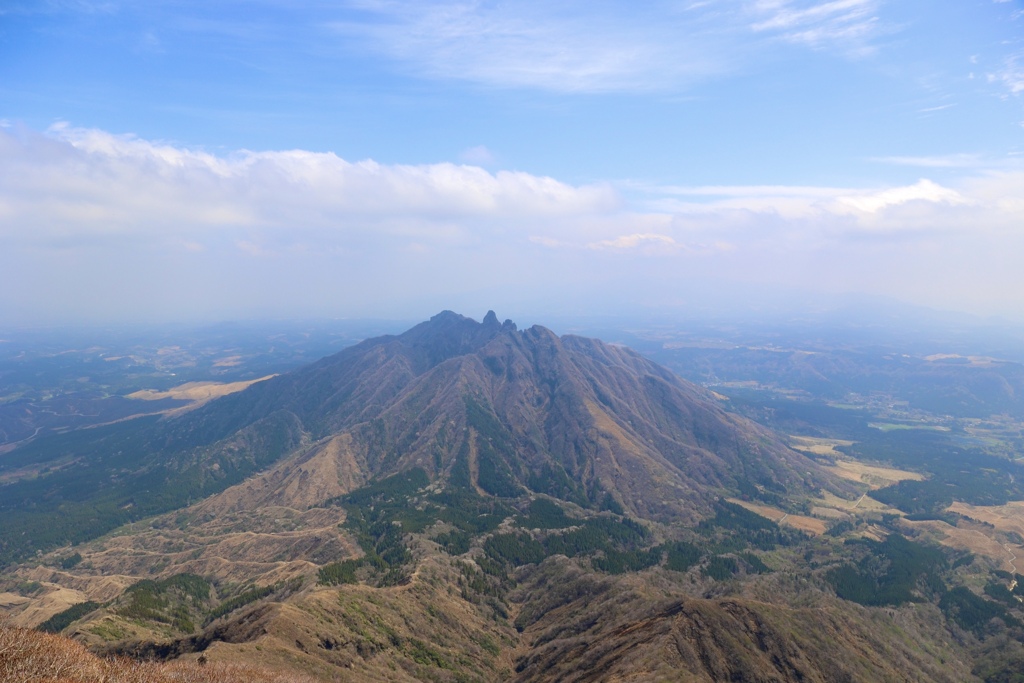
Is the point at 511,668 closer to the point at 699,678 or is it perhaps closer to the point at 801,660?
the point at 699,678

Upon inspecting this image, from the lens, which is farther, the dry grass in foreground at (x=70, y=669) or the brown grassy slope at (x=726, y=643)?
the brown grassy slope at (x=726, y=643)

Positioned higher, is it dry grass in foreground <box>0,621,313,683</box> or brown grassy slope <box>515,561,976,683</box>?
dry grass in foreground <box>0,621,313,683</box>

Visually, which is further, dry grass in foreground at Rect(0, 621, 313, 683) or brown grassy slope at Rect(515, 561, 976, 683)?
brown grassy slope at Rect(515, 561, 976, 683)

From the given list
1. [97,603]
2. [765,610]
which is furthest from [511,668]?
[97,603]

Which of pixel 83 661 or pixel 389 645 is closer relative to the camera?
pixel 83 661

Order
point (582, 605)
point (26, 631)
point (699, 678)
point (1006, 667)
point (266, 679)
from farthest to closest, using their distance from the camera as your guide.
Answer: point (582, 605) < point (1006, 667) < point (699, 678) < point (266, 679) < point (26, 631)

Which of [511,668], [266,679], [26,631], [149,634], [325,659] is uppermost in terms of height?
[26,631]

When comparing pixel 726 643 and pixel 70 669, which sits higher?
pixel 70 669

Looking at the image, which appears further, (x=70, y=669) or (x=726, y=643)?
(x=726, y=643)
